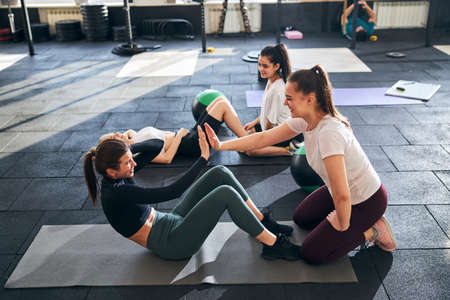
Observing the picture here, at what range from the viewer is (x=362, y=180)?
2199 millimetres

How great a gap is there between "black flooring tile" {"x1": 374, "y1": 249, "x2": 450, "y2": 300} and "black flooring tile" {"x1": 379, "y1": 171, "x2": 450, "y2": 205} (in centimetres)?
55

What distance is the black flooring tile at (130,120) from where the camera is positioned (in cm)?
437

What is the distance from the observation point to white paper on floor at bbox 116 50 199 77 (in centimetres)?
609

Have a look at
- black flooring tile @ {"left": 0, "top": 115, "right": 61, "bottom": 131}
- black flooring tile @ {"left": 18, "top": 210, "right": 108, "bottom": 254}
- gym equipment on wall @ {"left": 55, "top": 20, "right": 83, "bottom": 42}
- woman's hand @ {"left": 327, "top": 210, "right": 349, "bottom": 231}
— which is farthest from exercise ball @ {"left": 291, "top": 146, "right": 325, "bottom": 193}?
gym equipment on wall @ {"left": 55, "top": 20, "right": 83, "bottom": 42}

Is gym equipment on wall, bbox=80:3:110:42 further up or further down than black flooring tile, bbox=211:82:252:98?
further up

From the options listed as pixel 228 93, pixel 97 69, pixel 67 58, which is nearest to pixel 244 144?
pixel 228 93

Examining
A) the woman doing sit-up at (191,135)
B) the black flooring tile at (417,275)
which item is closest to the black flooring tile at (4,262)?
the woman doing sit-up at (191,135)

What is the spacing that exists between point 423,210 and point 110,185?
1972 millimetres

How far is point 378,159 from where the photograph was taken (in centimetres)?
355

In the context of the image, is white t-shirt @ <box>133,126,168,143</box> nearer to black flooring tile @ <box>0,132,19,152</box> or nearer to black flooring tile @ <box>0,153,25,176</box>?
black flooring tile @ <box>0,153,25,176</box>

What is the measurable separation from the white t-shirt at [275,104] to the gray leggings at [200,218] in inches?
42.4

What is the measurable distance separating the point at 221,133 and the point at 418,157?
1685 mm

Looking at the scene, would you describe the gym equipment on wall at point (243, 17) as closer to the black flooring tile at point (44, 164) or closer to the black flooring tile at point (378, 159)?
the black flooring tile at point (378, 159)

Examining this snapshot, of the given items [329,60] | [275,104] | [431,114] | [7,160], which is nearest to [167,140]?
[275,104]
